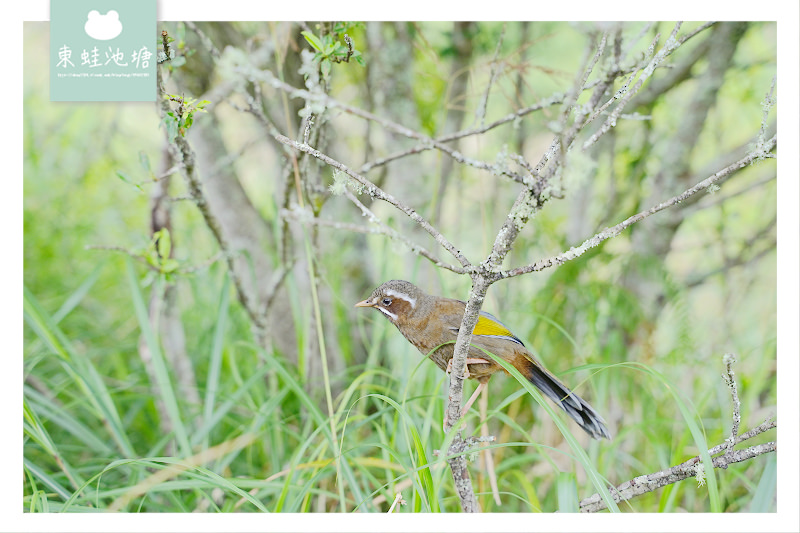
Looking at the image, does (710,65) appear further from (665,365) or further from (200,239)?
(200,239)

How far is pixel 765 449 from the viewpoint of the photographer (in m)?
1.08

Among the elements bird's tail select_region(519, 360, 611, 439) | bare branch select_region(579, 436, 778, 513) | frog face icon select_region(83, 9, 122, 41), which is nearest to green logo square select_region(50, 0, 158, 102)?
frog face icon select_region(83, 9, 122, 41)

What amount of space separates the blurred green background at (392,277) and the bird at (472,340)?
0.26 metres

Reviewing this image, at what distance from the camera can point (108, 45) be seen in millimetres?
1393

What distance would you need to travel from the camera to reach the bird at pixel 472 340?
1242 millimetres

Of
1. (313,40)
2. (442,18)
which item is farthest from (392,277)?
(313,40)

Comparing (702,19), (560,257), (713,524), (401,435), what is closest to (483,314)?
(560,257)

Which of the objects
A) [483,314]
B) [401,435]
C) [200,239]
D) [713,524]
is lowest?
[713,524]

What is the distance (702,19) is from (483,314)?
0.92 meters

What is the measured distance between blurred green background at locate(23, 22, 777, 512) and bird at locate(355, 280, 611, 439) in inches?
10.4

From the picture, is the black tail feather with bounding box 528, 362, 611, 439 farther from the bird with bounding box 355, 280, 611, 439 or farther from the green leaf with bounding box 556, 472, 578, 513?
the green leaf with bounding box 556, 472, 578, 513

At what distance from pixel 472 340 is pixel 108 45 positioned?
111cm

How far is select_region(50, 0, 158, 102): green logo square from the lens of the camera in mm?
1391

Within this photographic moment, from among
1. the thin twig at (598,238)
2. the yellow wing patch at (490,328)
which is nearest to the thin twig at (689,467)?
the yellow wing patch at (490,328)
